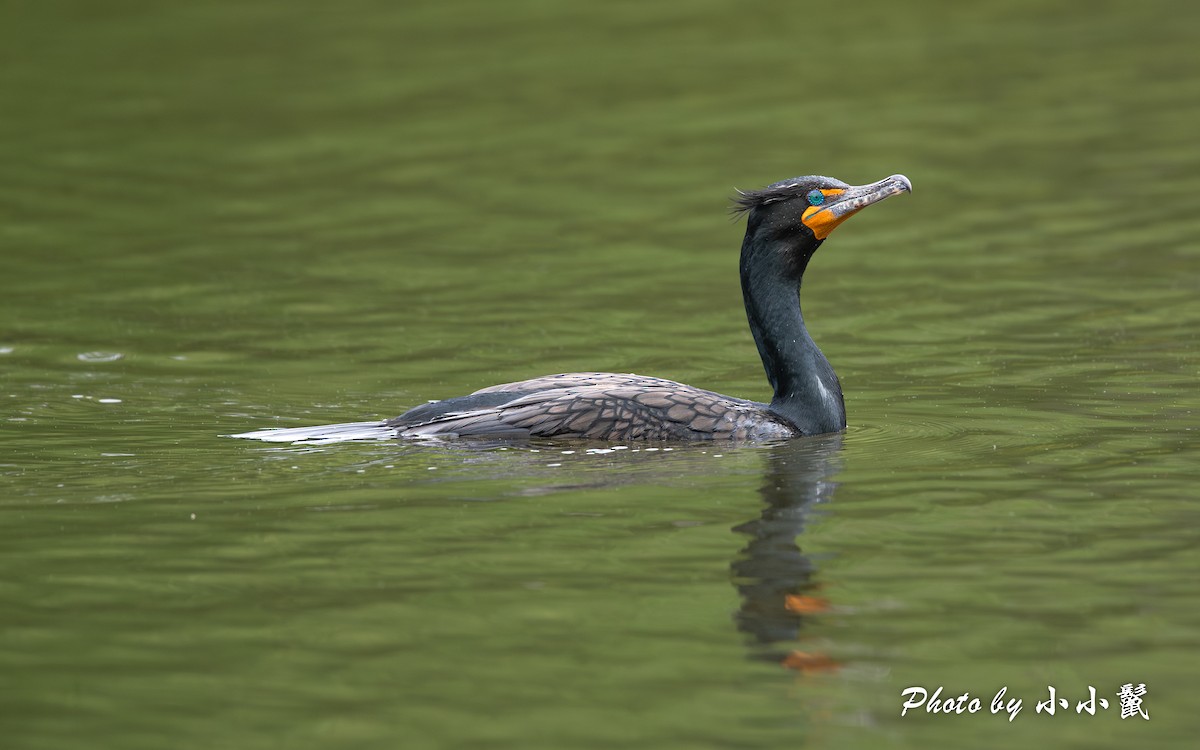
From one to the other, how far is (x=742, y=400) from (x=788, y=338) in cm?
49

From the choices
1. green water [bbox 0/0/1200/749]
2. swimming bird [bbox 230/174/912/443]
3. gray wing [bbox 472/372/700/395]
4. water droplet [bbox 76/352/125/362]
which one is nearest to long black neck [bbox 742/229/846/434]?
swimming bird [bbox 230/174/912/443]

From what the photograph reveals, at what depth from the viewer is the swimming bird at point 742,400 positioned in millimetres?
9773

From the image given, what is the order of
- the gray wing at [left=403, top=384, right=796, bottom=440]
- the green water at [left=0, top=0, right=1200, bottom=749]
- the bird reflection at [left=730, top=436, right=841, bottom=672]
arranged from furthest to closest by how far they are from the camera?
the gray wing at [left=403, top=384, right=796, bottom=440] < the bird reflection at [left=730, top=436, right=841, bottom=672] < the green water at [left=0, top=0, right=1200, bottom=749]

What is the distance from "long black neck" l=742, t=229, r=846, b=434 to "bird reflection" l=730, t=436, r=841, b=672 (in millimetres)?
315

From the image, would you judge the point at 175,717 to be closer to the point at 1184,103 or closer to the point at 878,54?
the point at 1184,103

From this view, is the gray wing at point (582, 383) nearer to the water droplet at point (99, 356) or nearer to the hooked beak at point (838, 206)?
the hooked beak at point (838, 206)

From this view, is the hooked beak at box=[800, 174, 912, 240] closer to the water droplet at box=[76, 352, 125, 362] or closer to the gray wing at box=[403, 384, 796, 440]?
the gray wing at box=[403, 384, 796, 440]

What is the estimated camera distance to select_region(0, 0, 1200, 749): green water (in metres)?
6.38

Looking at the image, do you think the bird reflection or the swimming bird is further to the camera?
the swimming bird

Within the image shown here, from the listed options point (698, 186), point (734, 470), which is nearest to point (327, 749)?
point (734, 470)

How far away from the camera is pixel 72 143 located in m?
20.2

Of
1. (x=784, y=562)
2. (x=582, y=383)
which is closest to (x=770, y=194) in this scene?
(x=582, y=383)

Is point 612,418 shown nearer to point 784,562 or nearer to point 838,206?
point 838,206

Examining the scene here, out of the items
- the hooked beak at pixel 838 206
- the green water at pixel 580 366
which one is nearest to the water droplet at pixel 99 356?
the green water at pixel 580 366
